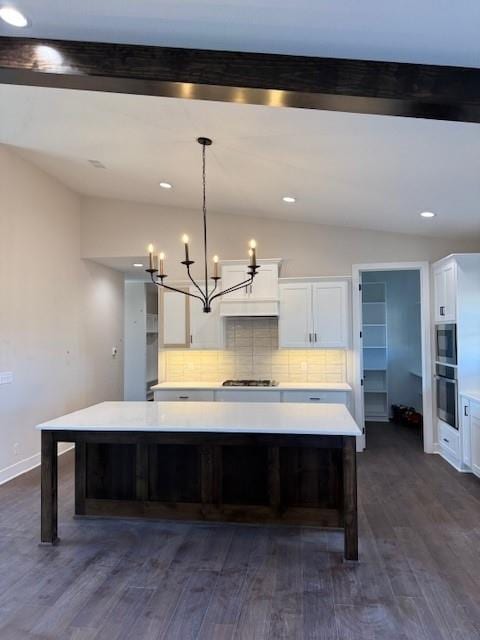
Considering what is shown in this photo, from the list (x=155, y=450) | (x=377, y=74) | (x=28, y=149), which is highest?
(x=28, y=149)

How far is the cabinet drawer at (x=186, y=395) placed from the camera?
5273 millimetres

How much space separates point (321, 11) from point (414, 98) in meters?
0.70

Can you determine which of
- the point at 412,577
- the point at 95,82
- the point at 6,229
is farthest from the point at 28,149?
the point at 412,577

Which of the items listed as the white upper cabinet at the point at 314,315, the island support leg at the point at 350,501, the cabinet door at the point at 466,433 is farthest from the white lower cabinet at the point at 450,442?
the island support leg at the point at 350,501

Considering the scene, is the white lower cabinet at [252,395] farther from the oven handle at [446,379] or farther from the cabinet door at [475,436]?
the cabinet door at [475,436]

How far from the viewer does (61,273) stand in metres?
5.64

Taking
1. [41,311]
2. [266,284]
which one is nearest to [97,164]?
[41,311]

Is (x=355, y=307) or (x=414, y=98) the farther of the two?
(x=355, y=307)

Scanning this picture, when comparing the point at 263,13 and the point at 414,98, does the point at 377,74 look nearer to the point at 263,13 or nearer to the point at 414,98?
the point at 414,98

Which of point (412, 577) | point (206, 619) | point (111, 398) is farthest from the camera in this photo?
point (111, 398)

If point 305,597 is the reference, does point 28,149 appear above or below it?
above

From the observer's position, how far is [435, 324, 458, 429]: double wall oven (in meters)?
4.75

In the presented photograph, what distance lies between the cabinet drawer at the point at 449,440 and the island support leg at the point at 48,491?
401cm

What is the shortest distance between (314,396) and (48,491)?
3021 millimetres
